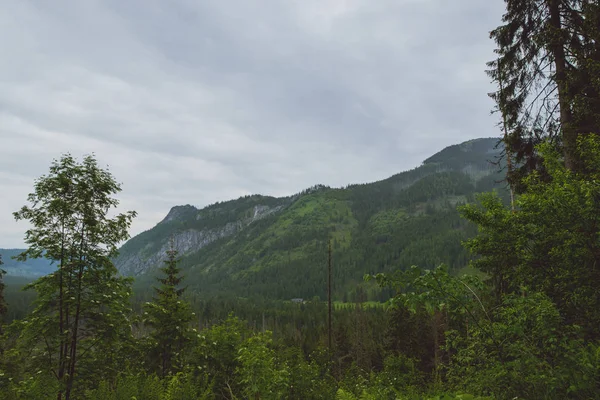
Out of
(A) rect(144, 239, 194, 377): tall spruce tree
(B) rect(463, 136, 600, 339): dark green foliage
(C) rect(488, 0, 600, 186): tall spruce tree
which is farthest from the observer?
(A) rect(144, 239, 194, 377): tall spruce tree

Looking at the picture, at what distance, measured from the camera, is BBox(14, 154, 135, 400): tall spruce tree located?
9.12m

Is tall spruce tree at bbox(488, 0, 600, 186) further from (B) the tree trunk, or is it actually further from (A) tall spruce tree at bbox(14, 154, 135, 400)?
(A) tall spruce tree at bbox(14, 154, 135, 400)

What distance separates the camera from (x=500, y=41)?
11.8 m

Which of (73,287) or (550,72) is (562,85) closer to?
(550,72)

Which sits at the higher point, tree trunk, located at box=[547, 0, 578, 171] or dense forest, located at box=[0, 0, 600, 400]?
tree trunk, located at box=[547, 0, 578, 171]

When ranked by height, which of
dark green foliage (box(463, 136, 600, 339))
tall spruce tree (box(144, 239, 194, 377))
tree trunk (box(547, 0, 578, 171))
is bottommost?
tall spruce tree (box(144, 239, 194, 377))

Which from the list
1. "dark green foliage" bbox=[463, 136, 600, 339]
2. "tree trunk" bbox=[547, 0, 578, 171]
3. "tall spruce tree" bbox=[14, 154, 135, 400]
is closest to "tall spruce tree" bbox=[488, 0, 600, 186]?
"tree trunk" bbox=[547, 0, 578, 171]

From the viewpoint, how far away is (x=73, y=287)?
9477 mm

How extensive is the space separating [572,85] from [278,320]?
466ft

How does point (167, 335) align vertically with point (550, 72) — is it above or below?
below

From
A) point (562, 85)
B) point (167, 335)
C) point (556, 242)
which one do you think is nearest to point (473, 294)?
point (556, 242)

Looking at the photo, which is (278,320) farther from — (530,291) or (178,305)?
(530,291)

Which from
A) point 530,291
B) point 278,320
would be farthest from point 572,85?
point 278,320

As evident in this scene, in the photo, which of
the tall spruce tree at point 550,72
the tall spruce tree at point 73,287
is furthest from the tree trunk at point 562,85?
the tall spruce tree at point 73,287
